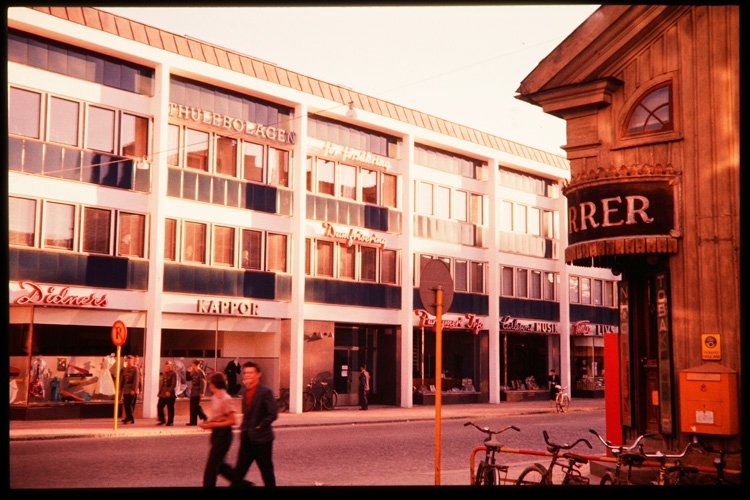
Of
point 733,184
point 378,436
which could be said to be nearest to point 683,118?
point 733,184

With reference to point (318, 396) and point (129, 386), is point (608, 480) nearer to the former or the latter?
point (129, 386)

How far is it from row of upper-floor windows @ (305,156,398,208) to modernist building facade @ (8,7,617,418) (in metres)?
0.08

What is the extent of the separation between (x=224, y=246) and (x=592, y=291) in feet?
84.2

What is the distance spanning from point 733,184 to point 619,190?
62.8 inches

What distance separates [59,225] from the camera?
95.3 ft

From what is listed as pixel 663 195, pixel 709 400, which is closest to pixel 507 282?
pixel 663 195

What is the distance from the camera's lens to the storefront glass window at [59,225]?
28.7m

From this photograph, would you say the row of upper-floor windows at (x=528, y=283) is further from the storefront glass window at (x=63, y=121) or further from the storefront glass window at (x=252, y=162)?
the storefront glass window at (x=63, y=121)

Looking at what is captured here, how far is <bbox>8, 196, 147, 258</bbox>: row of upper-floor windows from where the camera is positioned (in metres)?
28.2

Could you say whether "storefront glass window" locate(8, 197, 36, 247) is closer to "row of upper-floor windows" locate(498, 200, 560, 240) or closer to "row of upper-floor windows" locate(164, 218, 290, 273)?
"row of upper-floor windows" locate(164, 218, 290, 273)

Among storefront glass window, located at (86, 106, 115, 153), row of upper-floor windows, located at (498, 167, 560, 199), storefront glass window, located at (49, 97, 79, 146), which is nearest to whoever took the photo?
storefront glass window, located at (49, 97, 79, 146)

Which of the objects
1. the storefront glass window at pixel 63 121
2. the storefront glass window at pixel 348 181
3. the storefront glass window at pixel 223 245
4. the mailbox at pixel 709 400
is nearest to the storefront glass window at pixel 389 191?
the storefront glass window at pixel 348 181

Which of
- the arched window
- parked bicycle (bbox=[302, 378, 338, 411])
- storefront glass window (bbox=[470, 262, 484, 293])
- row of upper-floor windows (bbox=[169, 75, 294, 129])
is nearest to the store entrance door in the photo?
parked bicycle (bbox=[302, 378, 338, 411])

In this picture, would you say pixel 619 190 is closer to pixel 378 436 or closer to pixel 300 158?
pixel 378 436
